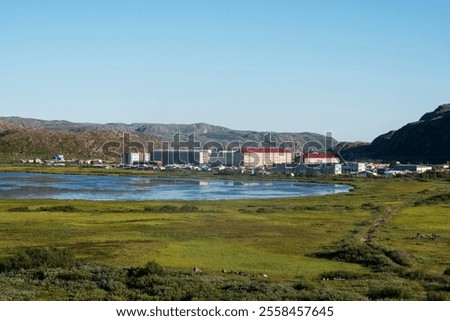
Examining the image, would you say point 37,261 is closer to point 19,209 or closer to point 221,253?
point 221,253

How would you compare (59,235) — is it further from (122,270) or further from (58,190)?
(58,190)

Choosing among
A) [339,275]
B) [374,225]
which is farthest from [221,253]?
[374,225]

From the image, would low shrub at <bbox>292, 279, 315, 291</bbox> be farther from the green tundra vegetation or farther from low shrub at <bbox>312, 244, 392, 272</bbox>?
low shrub at <bbox>312, 244, 392, 272</bbox>

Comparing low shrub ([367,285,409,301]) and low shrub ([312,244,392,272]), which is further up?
low shrub ([367,285,409,301])

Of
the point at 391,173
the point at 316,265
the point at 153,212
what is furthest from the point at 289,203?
the point at 391,173

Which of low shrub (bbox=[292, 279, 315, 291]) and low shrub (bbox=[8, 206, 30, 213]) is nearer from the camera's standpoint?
low shrub (bbox=[292, 279, 315, 291])

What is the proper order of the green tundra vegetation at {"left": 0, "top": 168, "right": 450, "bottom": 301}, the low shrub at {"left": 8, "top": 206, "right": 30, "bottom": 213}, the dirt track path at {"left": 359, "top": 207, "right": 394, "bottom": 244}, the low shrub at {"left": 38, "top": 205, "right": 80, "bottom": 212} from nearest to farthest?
the green tundra vegetation at {"left": 0, "top": 168, "right": 450, "bottom": 301}
the dirt track path at {"left": 359, "top": 207, "right": 394, "bottom": 244}
the low shrub at {"left": 8, "top": 206, "right": 30, "bottom": 213}
the low shrub at {"left": 38, "top": 205, "right": 80, "bottom": 212}

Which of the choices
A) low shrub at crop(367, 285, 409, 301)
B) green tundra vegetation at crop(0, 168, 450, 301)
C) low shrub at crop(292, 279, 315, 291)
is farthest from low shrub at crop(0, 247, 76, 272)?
low shrub at crop(367, 285, 409, 301)

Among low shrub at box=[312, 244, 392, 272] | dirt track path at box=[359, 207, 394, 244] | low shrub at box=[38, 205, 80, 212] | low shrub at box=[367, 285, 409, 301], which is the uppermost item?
low shrub at box=[367, 285, 409, 301]

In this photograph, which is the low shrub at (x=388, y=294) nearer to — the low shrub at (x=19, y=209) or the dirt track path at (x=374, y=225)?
the dirt track path at (x=374, y=225)
